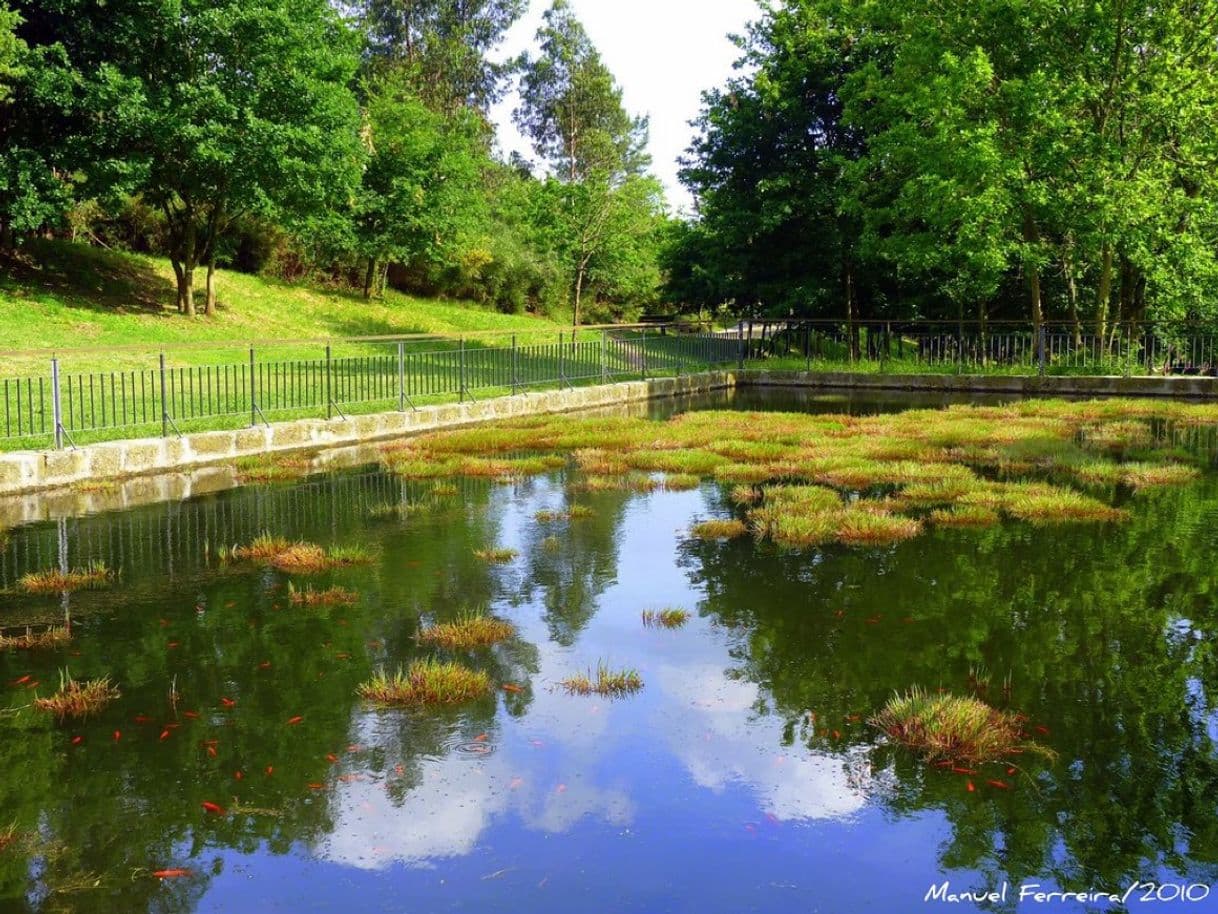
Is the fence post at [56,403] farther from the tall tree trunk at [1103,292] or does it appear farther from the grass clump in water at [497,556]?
the tall tree trunk at [1103,292]

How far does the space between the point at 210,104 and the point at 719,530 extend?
72.8 feet

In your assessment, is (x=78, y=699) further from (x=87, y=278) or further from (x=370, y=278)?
(x=370, y=278)

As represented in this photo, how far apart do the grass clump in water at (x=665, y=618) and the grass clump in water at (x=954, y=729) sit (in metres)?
2.09

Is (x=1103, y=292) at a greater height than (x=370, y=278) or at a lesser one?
lesser

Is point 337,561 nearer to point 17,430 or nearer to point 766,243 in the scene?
point 17,430

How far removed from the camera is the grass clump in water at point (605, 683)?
621 cm

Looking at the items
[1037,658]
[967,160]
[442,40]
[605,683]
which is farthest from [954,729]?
[442,40]

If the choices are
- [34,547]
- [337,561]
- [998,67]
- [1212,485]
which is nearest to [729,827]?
[337,561]

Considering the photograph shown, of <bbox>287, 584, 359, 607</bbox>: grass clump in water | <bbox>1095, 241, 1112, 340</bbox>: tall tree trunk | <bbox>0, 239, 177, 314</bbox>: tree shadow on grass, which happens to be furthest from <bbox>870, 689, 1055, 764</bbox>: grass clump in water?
<bbox>0, 239, 177, 314</bbox>: tree shadow on grass

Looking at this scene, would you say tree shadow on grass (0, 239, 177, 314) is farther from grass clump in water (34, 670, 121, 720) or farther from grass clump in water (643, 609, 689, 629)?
grass clump in water (643, 609, 689, 629)

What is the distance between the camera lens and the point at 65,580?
28.4 ft

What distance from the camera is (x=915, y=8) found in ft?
95.2

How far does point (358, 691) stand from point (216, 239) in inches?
1124

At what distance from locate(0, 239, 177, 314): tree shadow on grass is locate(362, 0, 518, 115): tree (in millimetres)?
28117
